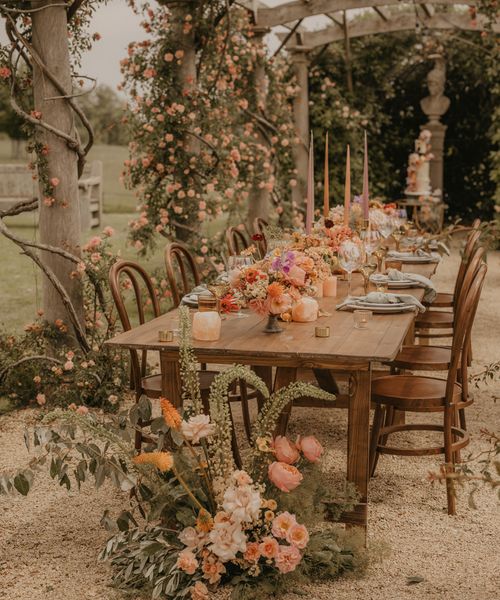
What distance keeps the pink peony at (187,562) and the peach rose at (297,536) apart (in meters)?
0.28

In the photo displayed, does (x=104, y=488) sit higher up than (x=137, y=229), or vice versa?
(x=137, y=229)

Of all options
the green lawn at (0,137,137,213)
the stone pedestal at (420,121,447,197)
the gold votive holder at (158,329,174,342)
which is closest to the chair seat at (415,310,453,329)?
the gold votive holder at (158,329,174,342)

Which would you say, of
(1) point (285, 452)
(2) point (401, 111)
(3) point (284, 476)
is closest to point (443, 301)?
(1) point (285, 452)

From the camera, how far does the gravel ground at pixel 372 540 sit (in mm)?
2730

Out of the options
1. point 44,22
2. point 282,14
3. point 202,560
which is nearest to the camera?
point 202,560

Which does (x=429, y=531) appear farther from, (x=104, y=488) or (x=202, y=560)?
(x=104, y=488)

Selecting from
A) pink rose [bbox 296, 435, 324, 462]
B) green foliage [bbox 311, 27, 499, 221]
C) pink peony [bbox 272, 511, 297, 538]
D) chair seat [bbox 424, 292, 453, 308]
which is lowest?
pink peony [bbox 272, 511, 297, 538]

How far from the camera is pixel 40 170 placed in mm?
4613

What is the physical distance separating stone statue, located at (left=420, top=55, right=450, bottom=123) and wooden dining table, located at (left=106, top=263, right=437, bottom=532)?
30.3 feet

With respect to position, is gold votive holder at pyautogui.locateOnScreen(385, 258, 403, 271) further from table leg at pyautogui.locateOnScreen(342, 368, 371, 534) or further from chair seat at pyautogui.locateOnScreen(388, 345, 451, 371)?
table leg at pyautogui.locateOnScreen(342, 368, 371, 534)

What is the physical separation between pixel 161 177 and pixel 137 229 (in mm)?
468

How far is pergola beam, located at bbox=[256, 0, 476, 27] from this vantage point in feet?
27.4

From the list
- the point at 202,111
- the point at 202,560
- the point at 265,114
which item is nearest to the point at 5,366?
the point at 202,560

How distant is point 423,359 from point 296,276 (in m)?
1.23
